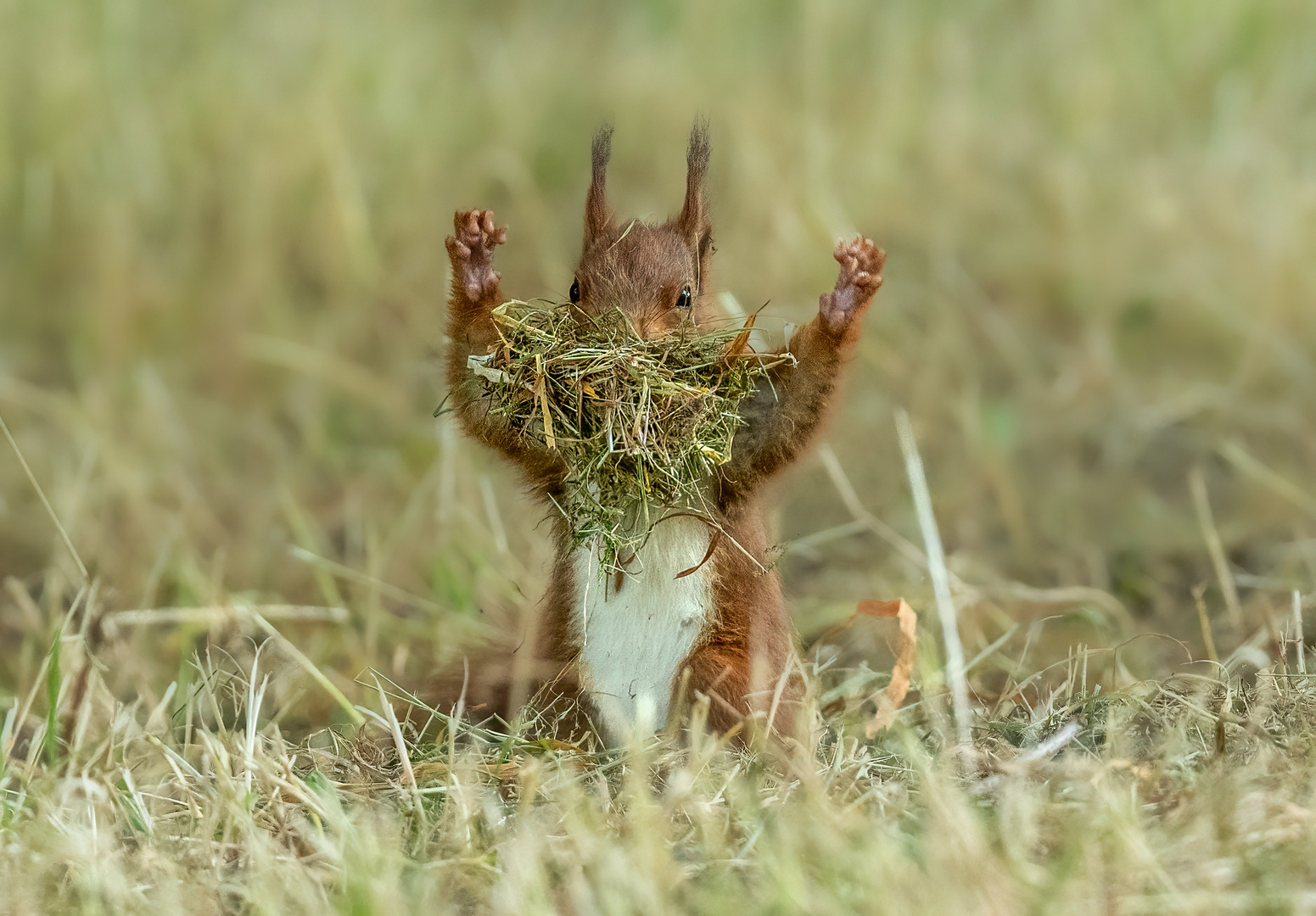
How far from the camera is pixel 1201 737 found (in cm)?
314

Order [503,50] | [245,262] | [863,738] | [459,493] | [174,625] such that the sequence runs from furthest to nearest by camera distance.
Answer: [503,50] < [245,262] < [459,493] < [174,625] < [863,738]

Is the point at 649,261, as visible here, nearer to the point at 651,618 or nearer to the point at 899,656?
the point at 651,618

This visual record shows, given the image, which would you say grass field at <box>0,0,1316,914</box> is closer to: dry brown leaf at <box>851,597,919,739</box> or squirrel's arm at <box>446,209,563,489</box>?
dry brown leaf at <box>851,597,919,739</box>

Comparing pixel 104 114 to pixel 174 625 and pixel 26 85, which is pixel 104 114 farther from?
pixel 174 625

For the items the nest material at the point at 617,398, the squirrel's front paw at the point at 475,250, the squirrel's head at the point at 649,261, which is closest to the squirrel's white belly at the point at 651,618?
the nest material at the point at 617,398

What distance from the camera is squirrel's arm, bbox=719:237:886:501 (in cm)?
326

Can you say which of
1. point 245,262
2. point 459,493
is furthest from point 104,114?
point 459,493

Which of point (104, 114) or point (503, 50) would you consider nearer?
point (104, 114)

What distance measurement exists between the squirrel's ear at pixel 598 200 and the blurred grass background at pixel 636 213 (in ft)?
1.37

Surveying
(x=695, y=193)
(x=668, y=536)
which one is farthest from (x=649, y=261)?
(x=668, y=536)

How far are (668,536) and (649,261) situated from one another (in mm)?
665

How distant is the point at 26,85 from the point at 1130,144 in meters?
6.04

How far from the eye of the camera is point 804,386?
134 inches

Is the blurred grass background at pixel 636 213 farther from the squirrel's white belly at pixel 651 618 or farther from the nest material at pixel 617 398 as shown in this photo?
the nest material at pixel 617 398
